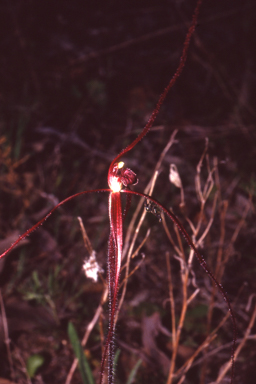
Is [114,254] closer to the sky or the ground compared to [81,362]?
closer to the sky

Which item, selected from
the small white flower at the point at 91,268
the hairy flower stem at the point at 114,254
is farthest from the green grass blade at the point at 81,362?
the hairy flower stem at the point at 114,254

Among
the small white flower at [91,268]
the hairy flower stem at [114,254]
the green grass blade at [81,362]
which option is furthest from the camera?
the green grass blade at [81,362]

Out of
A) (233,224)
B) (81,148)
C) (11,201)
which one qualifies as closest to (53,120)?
(81,148)

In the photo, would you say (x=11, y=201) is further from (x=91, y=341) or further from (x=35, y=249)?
(x=91, y=341)

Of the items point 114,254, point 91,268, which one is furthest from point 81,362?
point 114,254

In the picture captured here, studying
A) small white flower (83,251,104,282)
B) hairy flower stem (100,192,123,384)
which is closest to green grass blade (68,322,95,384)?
small white flower (83,251,104,282)

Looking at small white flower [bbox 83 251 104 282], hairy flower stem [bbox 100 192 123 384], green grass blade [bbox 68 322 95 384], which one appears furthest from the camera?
green grass blade [bbox 68 322 95 384]

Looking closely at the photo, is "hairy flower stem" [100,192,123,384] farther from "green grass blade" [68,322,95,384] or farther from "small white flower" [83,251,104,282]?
"green grass blade" [68,322,95,384]

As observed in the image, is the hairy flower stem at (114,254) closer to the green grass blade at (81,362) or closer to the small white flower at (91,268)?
the small white flower at (91,268)

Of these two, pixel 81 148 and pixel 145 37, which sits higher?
pixel 145 37

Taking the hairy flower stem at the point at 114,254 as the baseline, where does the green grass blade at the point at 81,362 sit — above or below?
below

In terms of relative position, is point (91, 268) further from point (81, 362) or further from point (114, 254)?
point (81, 362)
